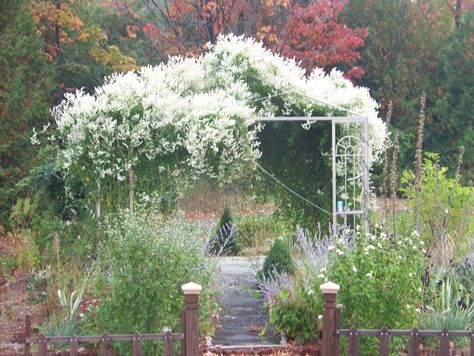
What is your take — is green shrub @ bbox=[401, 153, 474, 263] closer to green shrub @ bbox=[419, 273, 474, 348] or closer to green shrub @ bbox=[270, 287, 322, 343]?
green shrub @ bbox=[419, 273, 474, 348]

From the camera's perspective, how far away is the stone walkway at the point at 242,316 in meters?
7.14

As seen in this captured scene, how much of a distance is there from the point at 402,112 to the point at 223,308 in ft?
44.9

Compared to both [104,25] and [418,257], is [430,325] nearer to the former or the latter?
[418,257]

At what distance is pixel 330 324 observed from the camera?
17.9 feet

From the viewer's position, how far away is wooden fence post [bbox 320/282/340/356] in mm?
5395

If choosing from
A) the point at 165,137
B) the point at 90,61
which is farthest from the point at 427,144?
the point at 165,137

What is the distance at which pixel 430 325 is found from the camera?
6.62 m

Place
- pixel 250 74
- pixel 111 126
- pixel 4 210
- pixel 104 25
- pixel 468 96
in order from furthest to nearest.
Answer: pixel 104 25 < pixel 468 96 < pixel 4 210 < pixel 250 74 < pixel 111 126

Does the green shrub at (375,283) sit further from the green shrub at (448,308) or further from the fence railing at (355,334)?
the fence railing at (355,334)

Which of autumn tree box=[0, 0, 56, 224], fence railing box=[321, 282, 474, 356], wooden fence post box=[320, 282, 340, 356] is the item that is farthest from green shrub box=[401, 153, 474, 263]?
autumn tree box=[0, 0, 56, 224]

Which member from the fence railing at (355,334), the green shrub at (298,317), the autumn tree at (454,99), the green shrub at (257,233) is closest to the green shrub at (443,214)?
the green shrub at (298,317)

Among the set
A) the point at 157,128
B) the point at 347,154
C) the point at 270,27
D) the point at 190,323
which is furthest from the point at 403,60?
the point at 190,323

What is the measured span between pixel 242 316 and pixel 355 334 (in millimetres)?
2833

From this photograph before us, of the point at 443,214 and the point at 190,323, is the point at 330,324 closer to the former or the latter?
the point at 190,323
